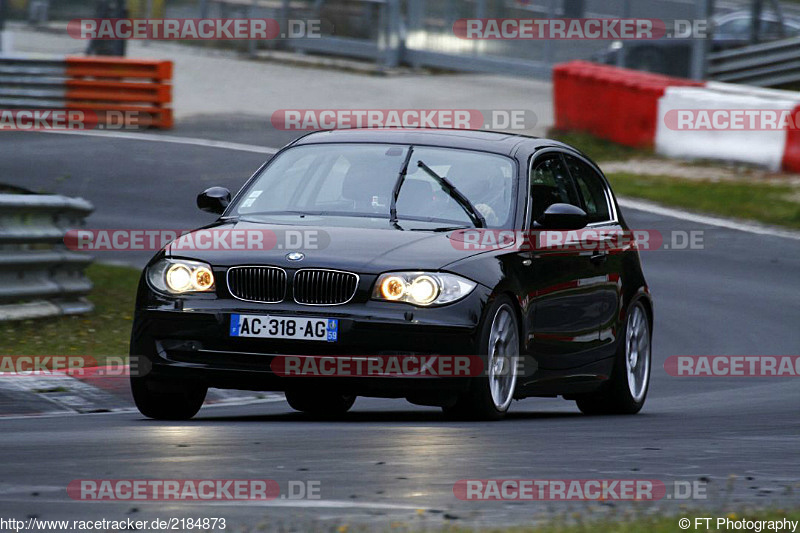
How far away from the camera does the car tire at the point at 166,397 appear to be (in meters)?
8.92

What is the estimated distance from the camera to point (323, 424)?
884 centimetres

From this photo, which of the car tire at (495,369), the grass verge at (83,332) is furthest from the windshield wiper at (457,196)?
the grass verge at (83,332)

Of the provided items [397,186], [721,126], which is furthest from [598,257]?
[721,126]

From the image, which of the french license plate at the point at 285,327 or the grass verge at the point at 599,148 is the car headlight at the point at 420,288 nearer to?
the french license plate at the point at 285,327

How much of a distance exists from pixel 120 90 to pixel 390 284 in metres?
20.4

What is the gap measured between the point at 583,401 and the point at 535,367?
1660 millimetres

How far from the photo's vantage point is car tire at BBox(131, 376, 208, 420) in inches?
351

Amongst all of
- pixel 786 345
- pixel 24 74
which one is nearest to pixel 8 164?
pixel 24 74

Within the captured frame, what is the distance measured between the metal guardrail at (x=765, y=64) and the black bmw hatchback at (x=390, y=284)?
69.6 ft

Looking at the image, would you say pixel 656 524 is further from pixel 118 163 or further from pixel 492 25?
pixel 492 25

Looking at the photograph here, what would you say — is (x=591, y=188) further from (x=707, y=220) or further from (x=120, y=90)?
(x=120, y=90)

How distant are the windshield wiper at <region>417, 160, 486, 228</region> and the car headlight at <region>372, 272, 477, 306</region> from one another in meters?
0.87

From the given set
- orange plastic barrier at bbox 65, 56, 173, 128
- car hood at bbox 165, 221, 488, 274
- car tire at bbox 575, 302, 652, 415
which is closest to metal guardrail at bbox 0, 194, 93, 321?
car hood at bbox 165, 221, 488, 274

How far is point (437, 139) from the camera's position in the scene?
9.91 meters
